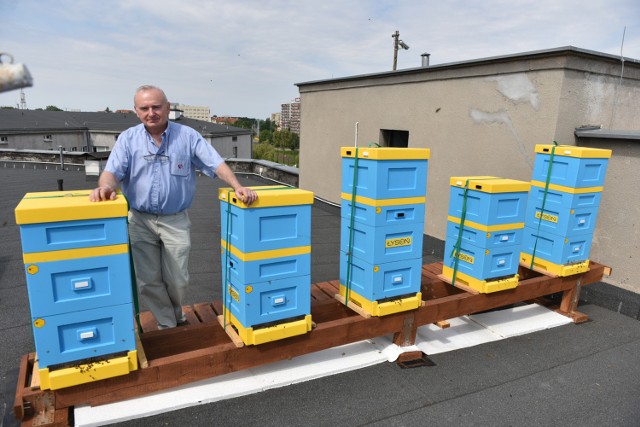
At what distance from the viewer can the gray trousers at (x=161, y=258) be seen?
3324mm

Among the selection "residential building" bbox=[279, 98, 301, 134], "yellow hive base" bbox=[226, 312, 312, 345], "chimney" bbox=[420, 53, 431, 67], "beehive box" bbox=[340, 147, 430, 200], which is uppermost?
"residential building" bbox=[279, 98, 301, 134]

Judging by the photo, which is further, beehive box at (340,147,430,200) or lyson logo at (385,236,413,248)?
lyson logo at (385,236,413,248)

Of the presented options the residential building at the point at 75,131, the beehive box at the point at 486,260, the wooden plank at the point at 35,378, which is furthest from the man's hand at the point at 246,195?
the residential building at the point at 75,131

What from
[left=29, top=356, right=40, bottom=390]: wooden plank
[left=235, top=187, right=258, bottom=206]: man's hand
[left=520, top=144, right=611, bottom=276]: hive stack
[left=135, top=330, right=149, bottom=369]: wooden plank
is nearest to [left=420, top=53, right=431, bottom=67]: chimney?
[left=520, top=144, right=611, bottom=276]: hive stack

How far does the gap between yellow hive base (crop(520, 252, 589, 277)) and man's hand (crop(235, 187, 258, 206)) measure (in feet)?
11.9

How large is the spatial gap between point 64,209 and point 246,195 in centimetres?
108

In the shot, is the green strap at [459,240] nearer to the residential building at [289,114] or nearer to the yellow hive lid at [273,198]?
the yellow hive lid at [273,198]

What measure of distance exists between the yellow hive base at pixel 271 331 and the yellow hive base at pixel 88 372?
0.75 meters

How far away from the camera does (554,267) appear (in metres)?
4.59

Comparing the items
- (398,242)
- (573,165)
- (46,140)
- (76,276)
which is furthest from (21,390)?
(46,140)

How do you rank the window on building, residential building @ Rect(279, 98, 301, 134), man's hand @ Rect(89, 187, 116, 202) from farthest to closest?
residential building @ Rect(279, 98, 301, 134) < the window on building < man's hand @ Rect(89, 187, 116, 202)

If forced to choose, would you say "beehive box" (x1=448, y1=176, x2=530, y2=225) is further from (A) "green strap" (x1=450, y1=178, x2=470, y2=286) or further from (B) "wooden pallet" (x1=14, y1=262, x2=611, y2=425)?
(B) "wooden pallet" (x1=14, y1=262, x2=611, y2=425)

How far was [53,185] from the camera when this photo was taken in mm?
11320

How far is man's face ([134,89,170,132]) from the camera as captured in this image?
3.09 meters
